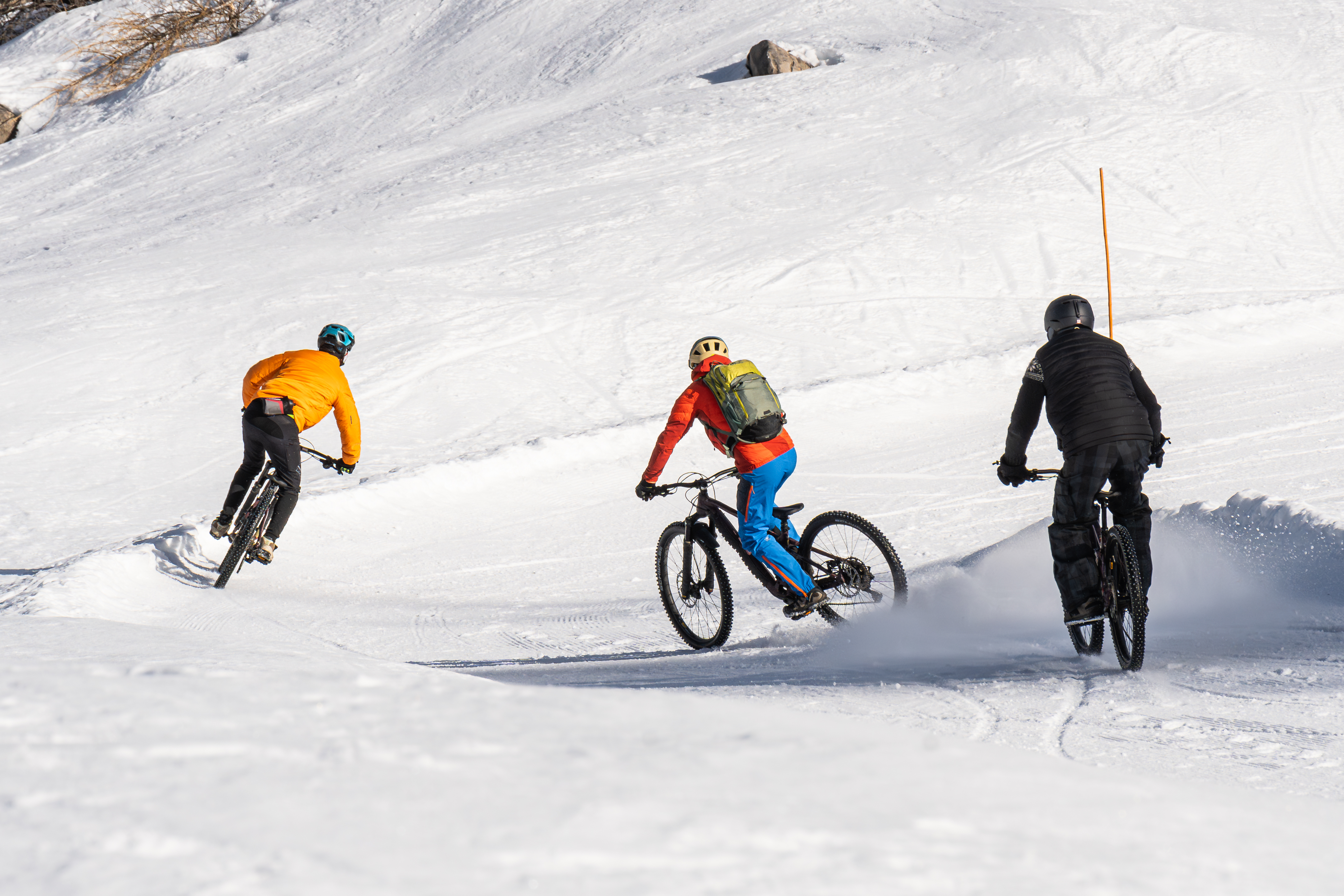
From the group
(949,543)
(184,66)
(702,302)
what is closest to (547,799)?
(949,543)

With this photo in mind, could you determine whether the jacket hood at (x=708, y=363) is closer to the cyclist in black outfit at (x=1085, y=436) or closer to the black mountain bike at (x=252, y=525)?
the cyclist in black outfit at (x=1085, y=436)

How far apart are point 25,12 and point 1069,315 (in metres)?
35.2

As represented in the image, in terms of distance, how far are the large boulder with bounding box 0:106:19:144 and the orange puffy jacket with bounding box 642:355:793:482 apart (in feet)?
87.0

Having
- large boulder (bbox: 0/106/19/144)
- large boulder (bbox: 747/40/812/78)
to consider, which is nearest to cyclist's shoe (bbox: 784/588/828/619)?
large boulder (bbox: 747/40/812/78)

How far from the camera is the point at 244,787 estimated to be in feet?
6.89

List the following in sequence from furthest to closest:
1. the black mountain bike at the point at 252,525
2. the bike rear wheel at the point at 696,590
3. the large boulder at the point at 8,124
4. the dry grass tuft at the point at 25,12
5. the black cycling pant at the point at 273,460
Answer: the dry grass tuft at the point at 25,12 < the large boulder at the point at 8,124 < the black mountain bike at the point at 252,525 < the black cycling pant at the point at 273,460 < the bike rear wheel at the point at 696,590

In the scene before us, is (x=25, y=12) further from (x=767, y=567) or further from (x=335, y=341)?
(x=767, y=567)

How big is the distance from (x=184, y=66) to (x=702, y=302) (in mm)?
18064

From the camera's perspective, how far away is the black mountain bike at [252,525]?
8.04 metres

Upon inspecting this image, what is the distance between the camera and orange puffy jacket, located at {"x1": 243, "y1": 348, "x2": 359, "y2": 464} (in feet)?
26.2

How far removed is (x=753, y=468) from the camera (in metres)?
6.13

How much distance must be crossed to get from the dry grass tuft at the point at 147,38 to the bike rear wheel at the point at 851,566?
86.9ft

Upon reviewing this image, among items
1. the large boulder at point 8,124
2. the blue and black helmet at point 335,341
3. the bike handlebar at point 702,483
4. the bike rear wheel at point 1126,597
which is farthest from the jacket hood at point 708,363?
the large boulder at point 8,124

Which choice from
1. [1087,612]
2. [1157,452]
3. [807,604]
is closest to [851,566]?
[807,604]
